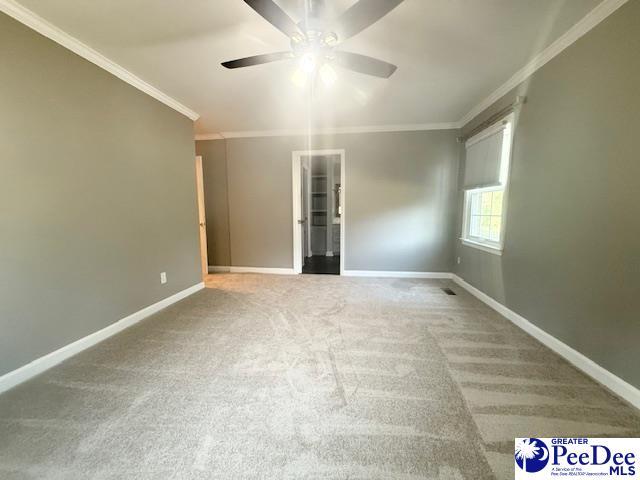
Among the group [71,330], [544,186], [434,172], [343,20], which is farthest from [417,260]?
[71,330]

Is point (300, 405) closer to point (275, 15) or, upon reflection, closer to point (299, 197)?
point (275, 15)

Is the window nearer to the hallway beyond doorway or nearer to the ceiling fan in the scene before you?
the ceiling fan

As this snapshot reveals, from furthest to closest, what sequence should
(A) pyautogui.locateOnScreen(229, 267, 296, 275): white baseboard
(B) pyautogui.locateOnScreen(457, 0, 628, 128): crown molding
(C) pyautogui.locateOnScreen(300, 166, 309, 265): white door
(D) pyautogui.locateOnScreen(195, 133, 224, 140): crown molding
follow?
(C) pyautogui.locateOnScreen(300, 166, 309, 265): white door
(A) pyautogui.locateOnScreen(229, 267, 296, 275): white baseboard
(D) pyautogui.locateOnScreen(195, 133, 224, 140): crown molding
(B) pyautogui.locateOnScreen(457, 0, 628, 128): crown molding

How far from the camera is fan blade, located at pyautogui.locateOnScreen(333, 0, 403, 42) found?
1.26m

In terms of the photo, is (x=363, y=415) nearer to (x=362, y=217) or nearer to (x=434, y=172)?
(x=362, y=217)

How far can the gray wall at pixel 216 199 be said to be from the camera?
4324 mm

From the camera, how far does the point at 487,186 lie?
292 cm

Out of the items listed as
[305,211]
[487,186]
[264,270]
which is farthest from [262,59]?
[305,211]

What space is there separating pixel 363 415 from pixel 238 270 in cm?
361

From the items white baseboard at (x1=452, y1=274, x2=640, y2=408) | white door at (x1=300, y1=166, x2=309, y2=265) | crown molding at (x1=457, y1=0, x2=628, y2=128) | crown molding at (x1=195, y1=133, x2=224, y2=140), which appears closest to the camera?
white baseboard at (x1=452, y1=274, x2=640, y2=408)

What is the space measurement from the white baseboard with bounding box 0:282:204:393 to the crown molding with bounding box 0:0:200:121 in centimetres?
227

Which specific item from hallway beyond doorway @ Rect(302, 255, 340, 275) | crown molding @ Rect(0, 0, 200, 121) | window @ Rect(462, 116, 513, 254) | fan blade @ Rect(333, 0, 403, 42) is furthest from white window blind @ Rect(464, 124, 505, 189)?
crown molding @ Rect(0, 0, 200, 121)

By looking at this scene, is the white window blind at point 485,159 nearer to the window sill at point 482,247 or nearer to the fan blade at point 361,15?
the window sill at point 482,247

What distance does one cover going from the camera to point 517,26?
5.79 feet
